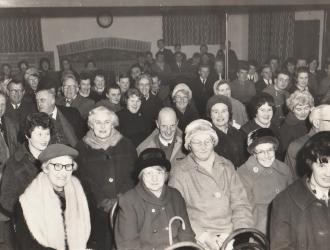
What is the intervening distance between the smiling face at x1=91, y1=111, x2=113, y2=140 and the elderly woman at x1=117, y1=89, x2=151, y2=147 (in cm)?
177

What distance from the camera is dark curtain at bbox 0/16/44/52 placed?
14.7 m

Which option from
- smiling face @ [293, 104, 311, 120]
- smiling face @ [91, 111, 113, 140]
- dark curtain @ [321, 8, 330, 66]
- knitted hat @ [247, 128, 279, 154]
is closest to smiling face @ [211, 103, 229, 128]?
smiling face @ [293, 104, 311, 120]

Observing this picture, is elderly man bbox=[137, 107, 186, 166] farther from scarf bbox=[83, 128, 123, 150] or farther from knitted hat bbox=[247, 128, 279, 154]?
knitted hat bbox=[247, 128, 279, 154]

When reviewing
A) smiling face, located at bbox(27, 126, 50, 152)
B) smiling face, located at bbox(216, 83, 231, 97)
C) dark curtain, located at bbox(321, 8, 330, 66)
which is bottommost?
smiling face, located at bbox(27, 126, 50, 152)

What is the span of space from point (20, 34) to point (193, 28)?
252 inches

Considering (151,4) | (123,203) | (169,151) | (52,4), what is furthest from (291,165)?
(52,4)

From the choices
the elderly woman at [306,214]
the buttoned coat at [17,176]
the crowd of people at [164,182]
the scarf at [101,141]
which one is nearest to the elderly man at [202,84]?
the crowd of people at [164,182]

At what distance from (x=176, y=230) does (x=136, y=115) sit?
9.90 ft

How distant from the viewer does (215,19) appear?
16.9m

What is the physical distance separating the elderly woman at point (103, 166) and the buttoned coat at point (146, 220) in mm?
994

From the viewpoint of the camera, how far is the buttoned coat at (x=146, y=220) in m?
3.57

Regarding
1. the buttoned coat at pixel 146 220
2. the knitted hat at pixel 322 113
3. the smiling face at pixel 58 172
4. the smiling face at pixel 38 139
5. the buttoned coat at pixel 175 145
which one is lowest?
the buttoned coat at pixel 146 220

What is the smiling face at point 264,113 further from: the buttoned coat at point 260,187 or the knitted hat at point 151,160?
the knitted hat at point 151,160

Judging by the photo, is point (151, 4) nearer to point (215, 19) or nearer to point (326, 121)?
point (326, 121)
